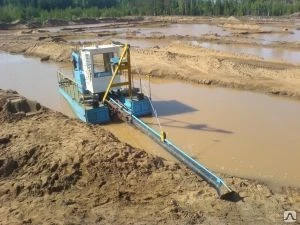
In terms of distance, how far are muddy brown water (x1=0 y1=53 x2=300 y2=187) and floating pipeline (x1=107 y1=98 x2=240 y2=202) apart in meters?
0.67

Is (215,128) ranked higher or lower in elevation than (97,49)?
lower

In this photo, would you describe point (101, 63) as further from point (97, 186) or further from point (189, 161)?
point (97, 186)

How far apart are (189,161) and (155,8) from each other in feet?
227

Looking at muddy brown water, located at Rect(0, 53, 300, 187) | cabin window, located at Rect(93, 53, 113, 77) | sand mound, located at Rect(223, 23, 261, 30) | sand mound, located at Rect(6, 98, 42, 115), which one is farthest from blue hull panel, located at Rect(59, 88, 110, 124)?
sand mound, located at Rect(223, 23, 261, 30)

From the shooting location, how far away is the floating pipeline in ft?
28.7

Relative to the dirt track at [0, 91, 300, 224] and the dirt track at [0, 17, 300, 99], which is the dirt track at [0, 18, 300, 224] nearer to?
the dirt track at [0, 91, 300, 224]

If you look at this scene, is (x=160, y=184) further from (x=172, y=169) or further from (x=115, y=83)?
(x=115, y=83)

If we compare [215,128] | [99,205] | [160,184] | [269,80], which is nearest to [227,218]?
[160,184]

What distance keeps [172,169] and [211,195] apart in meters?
1.43

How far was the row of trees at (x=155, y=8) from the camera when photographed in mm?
66500

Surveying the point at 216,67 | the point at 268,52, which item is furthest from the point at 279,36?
the point at 216,67

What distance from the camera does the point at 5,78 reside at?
82.0ft

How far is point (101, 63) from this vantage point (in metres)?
15.5

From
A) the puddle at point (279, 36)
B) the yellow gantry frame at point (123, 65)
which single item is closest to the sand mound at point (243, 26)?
the puddle at point (279, 36)
